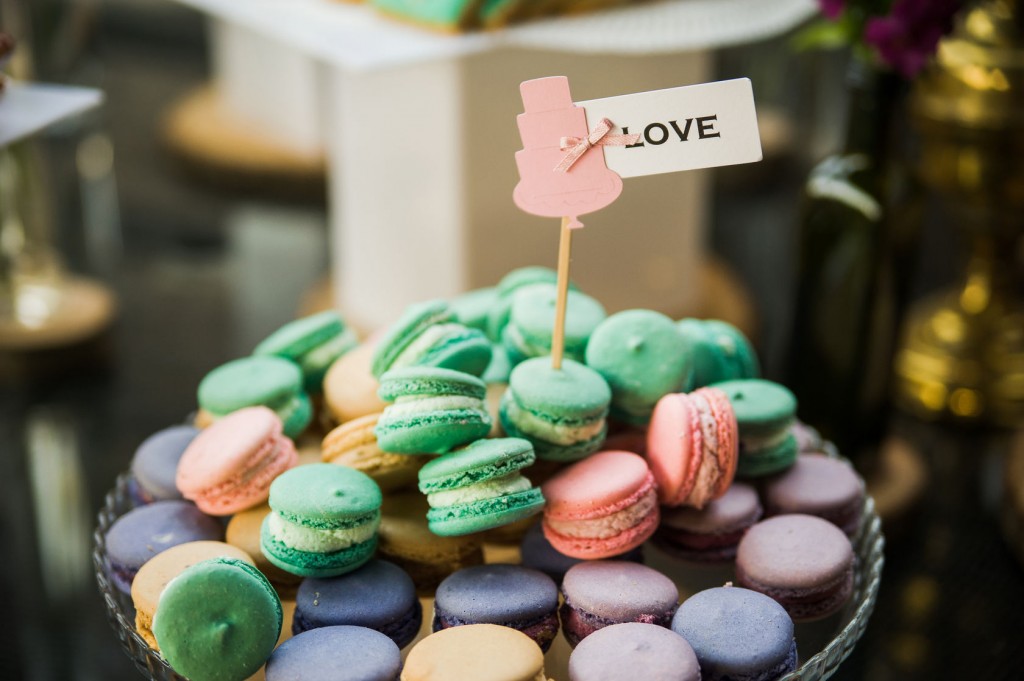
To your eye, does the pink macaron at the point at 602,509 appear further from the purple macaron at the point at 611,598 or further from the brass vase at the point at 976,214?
the brass vase at the point at 976,214

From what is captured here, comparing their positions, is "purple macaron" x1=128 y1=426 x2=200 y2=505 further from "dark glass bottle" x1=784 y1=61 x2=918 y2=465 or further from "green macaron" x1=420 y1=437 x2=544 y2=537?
"dark glass bottle" x1=784 y1=61 x2=918 y2=465

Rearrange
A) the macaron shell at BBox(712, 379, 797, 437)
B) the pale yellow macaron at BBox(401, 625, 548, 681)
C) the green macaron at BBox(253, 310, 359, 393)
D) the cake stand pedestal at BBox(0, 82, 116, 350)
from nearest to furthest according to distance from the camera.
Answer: the pale yellow macaron at BBox(401, 625, 548, 681), the macaron shell at BBox(712, 379, 797, 437), the green macaron at BBox(253, 310, 359, 393), the cake stand pedestal at BBox(0, 82, 116, 350)

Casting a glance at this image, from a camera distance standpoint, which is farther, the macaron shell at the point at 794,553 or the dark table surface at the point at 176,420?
the dark table surface at the point at 176,420

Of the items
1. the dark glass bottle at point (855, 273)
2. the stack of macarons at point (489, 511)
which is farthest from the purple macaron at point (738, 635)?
the dark glass bottle at point (855, 273)

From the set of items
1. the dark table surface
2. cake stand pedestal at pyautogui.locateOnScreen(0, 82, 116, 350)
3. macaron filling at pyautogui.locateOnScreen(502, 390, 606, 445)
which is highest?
macaron filling at pyautogui.locateOnScreen(502, 390, 606, 445)

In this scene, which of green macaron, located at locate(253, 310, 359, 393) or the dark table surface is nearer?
green macaron, located at locate(253, 310, 359, 393)

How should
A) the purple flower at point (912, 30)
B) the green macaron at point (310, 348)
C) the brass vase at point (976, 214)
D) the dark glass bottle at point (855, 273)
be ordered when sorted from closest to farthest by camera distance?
the green macaron at point (310, 348)
the purple flower at point (912, 30)
the dark glass bottle at point (855, 273)
the brass vase at point (976, 214)

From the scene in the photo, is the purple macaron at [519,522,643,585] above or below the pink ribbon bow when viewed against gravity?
below

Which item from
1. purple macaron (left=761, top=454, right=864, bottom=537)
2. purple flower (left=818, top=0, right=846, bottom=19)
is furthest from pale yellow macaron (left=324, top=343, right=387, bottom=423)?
purple flower (left=818, top=0, right=846, bottom=19)
